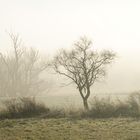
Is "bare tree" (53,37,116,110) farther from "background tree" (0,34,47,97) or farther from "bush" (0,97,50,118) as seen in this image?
"background tree" (0,34,47,97)

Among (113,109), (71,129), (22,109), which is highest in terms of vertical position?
(22,109)

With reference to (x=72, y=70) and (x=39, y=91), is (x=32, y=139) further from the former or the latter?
(x=39, y=91)

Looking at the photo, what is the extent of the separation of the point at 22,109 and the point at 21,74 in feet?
181

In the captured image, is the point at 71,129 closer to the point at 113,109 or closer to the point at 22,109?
the point at 22,109

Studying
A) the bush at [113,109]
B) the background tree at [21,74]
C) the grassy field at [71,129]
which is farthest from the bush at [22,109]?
the background tree at [21,74]

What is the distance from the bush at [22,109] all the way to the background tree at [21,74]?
48415 millimetres

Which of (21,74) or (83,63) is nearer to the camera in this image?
(83,63)

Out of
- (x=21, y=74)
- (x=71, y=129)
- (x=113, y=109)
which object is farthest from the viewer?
(x=21, y=74)

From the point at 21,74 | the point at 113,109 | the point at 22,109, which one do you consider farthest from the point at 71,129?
the point at 21,74

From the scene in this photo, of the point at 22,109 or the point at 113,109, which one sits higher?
the point at 22,109

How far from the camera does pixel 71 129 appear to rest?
16484 millimetres

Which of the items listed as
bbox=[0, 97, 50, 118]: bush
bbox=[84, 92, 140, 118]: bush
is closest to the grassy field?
bbox=[84, 92, 140, 118]: bush

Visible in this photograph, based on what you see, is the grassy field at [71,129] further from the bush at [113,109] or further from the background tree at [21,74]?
the background tree at [21,74]

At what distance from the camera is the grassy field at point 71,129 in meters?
14.4
